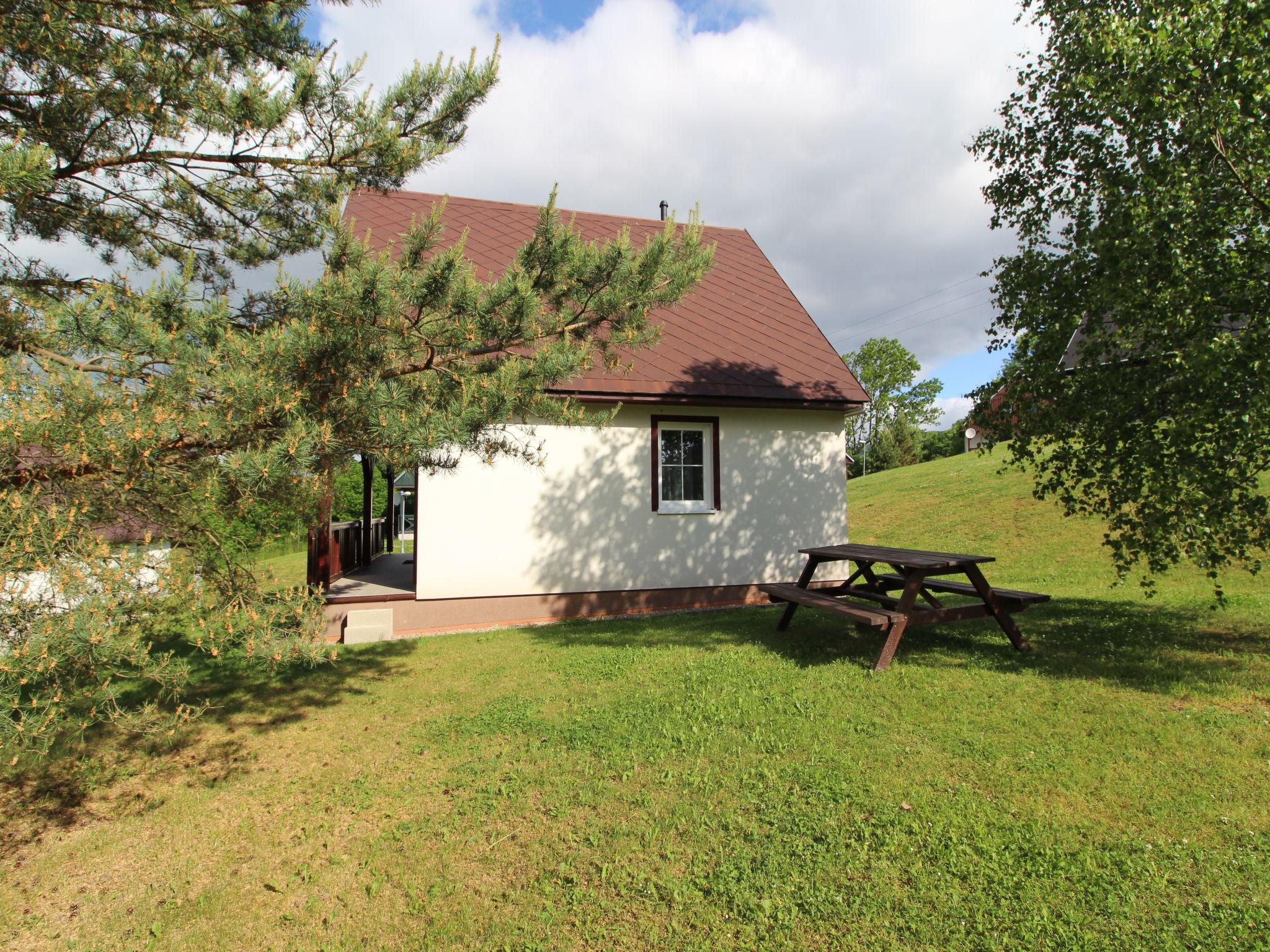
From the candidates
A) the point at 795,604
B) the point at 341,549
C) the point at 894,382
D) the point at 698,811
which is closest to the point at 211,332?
the point at 698,811

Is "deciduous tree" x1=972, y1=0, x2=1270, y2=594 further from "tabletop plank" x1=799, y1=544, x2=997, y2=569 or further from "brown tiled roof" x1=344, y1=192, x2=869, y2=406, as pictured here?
"brown tiled roof" x1=344, y1=192, x2=869, y2=406

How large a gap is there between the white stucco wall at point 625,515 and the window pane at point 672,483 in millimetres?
322

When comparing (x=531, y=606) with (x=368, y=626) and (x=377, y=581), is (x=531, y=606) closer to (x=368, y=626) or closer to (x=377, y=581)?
(x=368, y=626)

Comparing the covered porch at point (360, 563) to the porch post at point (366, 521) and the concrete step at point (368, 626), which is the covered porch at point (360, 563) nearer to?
the porch post at point (366, 521)

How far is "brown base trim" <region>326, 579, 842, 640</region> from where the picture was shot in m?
8.88

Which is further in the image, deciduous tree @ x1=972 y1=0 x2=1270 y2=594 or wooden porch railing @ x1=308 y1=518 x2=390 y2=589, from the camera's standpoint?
wooden porch railing @ x1=308 y1=518 x2=390 y2=589

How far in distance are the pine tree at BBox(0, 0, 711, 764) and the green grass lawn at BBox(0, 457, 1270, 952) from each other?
3.06 feet

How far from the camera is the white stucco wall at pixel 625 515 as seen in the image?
9.15 metres

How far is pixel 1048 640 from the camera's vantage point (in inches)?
272

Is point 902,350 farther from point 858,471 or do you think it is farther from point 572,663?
point 572,663

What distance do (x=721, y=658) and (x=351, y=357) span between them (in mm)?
4449

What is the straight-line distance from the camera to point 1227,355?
480cm

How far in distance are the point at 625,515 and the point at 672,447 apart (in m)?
1.28

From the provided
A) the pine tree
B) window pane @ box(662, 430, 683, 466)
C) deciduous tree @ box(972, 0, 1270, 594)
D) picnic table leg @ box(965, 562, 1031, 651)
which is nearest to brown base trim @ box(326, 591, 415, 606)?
the pine tree
